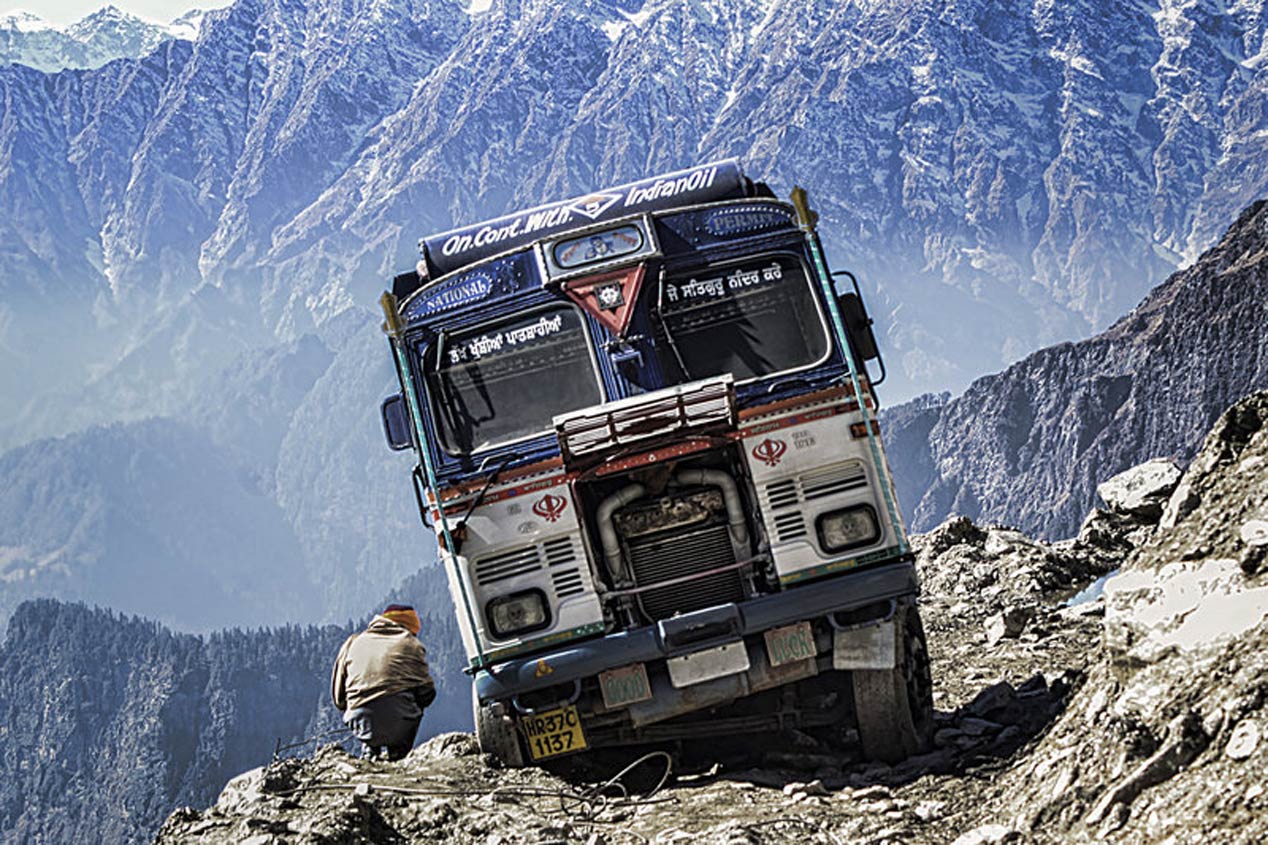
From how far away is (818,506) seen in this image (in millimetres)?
8852

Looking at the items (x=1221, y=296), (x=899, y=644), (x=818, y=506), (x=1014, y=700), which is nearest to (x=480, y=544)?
(x=818, y=506)

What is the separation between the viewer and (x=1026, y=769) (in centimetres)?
664

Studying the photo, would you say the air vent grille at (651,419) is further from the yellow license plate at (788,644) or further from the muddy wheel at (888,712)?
the muddy wheel at (888,712)

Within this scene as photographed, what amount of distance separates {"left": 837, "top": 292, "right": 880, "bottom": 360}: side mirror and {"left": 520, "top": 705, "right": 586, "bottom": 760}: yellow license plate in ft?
10.1

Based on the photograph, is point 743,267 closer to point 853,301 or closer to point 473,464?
point 853,301

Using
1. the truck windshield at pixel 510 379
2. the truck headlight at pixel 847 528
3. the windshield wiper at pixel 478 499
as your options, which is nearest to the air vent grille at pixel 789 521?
the truck headlight at pixel 847 528

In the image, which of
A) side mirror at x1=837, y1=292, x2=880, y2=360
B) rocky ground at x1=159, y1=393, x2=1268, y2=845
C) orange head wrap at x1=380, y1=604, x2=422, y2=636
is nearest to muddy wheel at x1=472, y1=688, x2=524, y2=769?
rocky ground at x1=159, y1=393, x2=1268, y2=845

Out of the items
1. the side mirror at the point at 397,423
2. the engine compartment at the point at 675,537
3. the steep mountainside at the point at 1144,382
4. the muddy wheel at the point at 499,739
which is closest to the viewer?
the engine compartment at the point at 675,537

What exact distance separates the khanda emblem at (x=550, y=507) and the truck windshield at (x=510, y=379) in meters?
0.53

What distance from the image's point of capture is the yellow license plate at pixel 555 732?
8.99 metres

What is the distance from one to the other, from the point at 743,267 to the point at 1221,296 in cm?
13635

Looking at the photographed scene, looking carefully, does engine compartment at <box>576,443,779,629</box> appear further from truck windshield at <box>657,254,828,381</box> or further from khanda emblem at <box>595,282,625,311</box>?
khanda emblem at <box>595,282,625,311</box>

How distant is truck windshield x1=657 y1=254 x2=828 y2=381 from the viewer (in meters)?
9.30

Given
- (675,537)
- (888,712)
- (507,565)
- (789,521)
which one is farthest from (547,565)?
(888,712)
